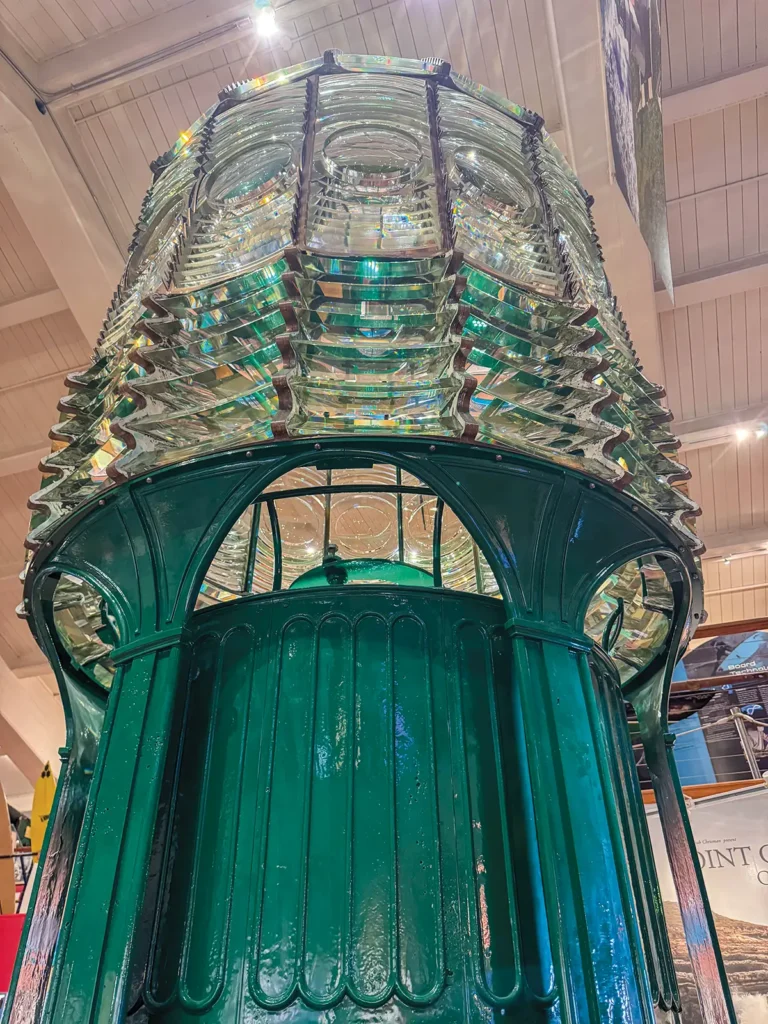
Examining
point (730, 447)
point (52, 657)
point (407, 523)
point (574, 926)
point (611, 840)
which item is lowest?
point (574, 926)

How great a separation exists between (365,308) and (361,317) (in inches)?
1.4

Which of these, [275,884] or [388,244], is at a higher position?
[388,244]

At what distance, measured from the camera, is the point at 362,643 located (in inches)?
57.7

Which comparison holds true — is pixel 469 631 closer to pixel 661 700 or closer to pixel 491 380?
pixel 491 380

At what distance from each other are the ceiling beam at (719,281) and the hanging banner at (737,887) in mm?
3749

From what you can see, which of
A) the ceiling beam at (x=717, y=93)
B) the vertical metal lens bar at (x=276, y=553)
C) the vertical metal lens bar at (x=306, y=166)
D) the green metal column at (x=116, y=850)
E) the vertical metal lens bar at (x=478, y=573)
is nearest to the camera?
the green metal column at (x=116, y=850)

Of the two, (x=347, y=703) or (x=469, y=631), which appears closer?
(x=347, y=703)

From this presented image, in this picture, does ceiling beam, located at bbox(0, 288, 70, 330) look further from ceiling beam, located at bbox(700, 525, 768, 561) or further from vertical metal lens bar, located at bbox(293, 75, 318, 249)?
ceiling beam, located at bbox(700, 525, 768, 561)

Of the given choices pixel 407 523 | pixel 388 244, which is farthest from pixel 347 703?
pixel 407 523

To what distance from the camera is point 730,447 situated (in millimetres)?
7824

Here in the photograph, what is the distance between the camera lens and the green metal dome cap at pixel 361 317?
1536mm

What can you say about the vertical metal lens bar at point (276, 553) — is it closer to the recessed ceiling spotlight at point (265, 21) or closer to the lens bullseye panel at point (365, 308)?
the lens bullseye panel at point (365, 308)

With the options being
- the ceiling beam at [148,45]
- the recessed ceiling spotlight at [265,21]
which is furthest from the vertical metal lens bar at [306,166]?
the ceiling beam at [148,45]

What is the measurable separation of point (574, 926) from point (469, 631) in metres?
0.53
